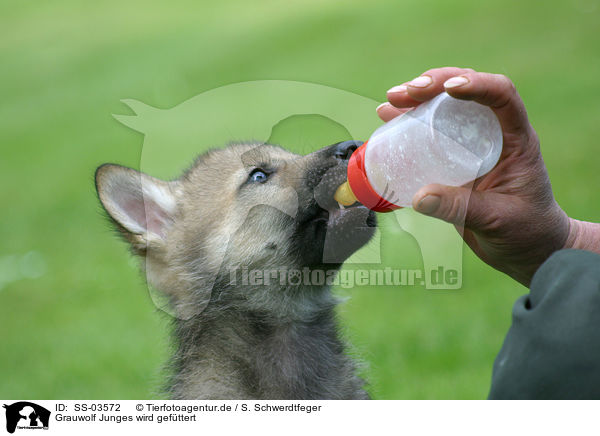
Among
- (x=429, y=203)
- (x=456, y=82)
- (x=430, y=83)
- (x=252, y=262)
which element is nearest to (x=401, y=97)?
(x=430, y=83)

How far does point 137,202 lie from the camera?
10.3 feet

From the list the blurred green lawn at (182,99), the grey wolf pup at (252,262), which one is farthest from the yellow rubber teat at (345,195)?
the blurred green lawn at (182,99)

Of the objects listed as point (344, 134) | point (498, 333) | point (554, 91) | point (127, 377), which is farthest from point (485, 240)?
point (554, 91)

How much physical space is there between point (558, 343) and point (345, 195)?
1.33 m

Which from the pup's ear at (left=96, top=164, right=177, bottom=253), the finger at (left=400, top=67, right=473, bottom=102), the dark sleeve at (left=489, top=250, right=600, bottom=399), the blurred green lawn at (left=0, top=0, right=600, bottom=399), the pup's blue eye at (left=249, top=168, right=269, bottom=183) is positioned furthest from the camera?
the blurred green lawn at (left=0, top=0, right=600, bottom=399)

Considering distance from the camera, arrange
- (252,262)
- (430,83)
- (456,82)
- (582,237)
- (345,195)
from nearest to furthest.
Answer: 1. (456,82)
2. (430,83)
3. (582,237)
4. (345,195)
5. (252,262)

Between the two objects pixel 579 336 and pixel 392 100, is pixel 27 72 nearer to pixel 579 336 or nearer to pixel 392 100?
pixel 392 100

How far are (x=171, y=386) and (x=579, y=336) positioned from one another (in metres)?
2.07

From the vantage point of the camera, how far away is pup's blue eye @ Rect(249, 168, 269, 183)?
10.2 ft

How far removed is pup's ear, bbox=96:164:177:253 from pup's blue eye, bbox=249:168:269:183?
43 centimetres

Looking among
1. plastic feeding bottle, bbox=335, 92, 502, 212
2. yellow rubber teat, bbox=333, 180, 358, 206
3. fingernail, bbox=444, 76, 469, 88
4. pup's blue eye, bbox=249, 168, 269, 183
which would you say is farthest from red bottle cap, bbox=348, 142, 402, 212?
pup's blue eye, bbox=249, 168, 269, 183

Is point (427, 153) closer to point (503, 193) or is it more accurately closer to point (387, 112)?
point (503, 193)

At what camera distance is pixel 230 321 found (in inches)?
117

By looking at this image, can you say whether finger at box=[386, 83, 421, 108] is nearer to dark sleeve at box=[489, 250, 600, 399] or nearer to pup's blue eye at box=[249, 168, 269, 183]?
pup's blue eye at box=[249, 168, 269, 183]
